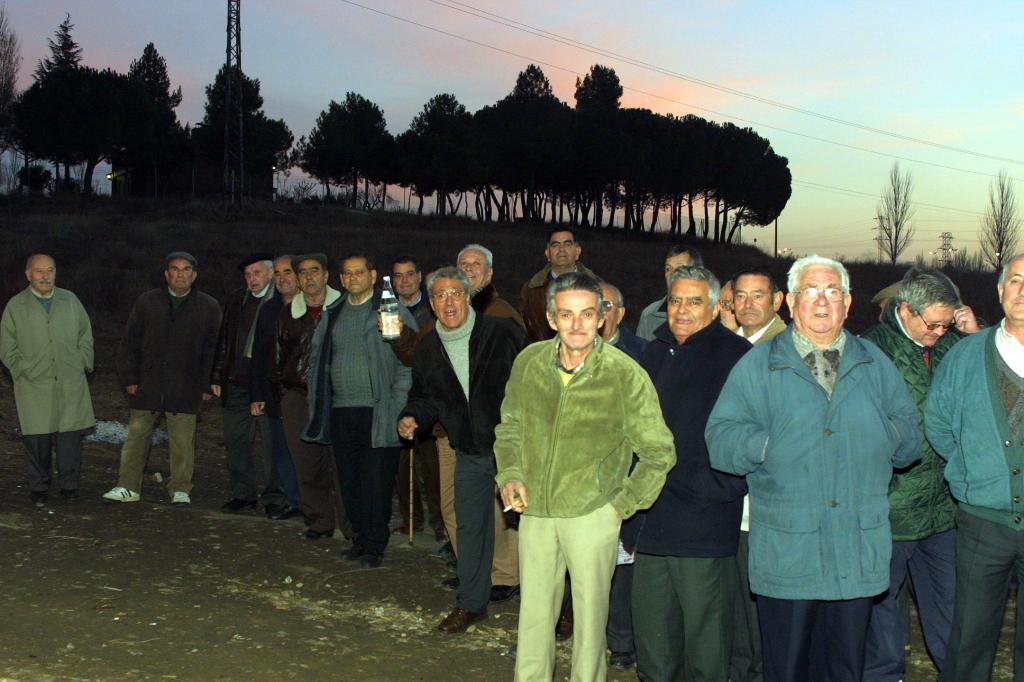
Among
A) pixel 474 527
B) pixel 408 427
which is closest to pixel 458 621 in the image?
pixel 474 527

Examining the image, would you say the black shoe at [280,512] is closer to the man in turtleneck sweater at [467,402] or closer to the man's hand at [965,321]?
the man in turtleneck sweater at [467,402]

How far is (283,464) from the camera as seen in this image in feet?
30.3

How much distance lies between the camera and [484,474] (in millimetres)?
6410

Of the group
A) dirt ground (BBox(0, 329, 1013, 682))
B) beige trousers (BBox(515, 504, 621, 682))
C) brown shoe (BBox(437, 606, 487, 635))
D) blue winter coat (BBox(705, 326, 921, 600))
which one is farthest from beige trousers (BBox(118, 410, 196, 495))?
blue winter coat (BBox(705, 326, 921, 600))

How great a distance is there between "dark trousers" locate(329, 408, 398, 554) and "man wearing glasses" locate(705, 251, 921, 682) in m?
3.58

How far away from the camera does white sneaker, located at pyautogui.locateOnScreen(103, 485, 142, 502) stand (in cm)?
937

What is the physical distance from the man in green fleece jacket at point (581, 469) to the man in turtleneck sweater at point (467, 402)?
4.77 feet

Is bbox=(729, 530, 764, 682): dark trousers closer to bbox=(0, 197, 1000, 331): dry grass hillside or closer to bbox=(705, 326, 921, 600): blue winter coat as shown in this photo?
bbox=(705, 326, 921, 600): blue winter coat

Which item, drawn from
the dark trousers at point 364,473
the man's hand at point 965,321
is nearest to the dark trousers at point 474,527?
the dark trousers at point 364,473

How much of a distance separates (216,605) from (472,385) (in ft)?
6.69

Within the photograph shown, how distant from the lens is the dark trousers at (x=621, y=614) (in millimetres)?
5934

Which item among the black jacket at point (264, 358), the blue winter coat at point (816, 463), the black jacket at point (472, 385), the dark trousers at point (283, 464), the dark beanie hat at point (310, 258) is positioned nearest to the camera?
the blue winter coat at point (816, 463)

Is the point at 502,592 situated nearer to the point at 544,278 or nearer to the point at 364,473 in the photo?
the point at 364,473

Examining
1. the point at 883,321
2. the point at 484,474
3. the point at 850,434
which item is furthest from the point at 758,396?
the point at 484,474
